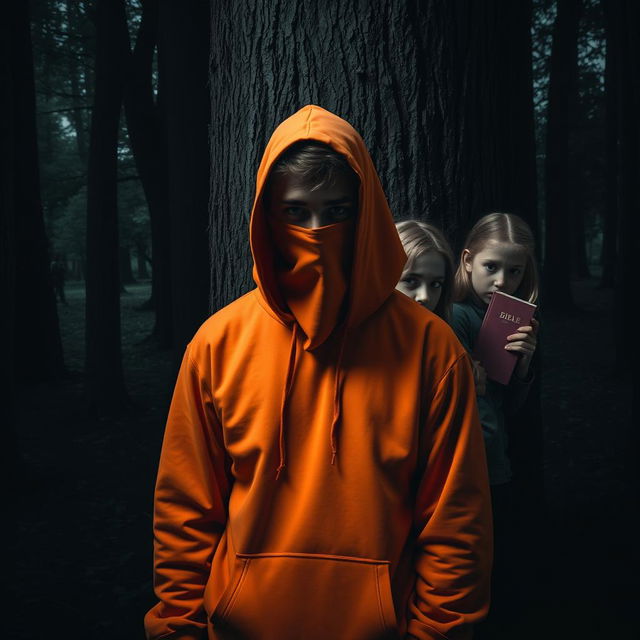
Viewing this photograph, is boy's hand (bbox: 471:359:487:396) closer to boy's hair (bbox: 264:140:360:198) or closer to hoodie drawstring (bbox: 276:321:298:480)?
hoodie drawstring (bbox: 276:321:298:480)

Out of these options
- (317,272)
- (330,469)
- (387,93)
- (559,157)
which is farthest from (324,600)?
(559,157)

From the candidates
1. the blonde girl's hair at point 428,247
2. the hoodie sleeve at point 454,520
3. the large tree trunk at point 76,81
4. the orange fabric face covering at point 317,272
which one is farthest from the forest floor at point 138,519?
the large tree trunk at point 76,81

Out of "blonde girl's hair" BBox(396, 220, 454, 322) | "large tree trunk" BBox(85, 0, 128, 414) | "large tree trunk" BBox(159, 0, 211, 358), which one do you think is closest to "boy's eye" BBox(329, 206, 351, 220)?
"blonde girl's hair" BBox(396, 220, 454, 322)

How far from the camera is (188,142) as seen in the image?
529cm

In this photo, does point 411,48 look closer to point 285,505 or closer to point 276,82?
point 276,82

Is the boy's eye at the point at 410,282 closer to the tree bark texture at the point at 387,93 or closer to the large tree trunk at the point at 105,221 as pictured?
the tree bark texture at the point at 387,93

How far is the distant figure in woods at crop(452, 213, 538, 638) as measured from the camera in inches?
102

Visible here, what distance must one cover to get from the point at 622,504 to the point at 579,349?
776 cm

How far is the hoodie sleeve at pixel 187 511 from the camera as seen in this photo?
1.96 m

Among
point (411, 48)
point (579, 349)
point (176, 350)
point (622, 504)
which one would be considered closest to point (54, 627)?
point (176, 350)

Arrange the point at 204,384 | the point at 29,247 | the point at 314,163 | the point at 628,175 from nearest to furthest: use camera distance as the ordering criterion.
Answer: the point at 314,163 → the point at 204,384 → the point at 628,175 → the point at 29,247

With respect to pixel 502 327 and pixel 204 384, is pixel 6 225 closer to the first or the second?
pixel 204 384

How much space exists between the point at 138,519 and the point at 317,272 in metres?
4.71

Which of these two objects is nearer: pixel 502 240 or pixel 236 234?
pixel 502 240
